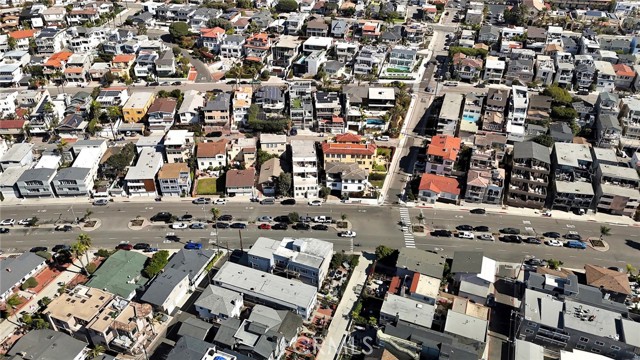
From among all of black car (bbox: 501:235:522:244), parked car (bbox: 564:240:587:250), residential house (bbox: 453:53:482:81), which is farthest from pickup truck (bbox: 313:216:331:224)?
residential house (bbox: 453:53:482:81)

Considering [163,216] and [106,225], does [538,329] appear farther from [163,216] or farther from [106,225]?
[106,225]

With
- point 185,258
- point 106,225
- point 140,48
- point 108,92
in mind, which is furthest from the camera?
point 140,48

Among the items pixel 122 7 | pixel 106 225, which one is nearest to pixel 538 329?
pixel 106 225

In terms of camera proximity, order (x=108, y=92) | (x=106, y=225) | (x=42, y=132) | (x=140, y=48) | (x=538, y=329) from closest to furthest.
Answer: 1. (x=538, y=329)
2. (x=106, y=225)
3. (x=42, y=132)
4. (x=108, y=92)
5. (x=140, y=48)

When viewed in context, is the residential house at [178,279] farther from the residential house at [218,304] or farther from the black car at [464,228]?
the black car at [464,228]

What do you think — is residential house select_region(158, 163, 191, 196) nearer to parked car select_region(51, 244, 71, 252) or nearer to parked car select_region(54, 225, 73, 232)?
parked car select_region(54, 225, 73, 232)

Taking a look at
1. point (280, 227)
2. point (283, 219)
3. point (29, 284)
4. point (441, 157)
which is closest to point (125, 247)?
point (29, 284)

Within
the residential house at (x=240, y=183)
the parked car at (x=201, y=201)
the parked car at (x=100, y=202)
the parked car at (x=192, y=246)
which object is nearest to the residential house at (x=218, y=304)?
the parked car at (x=192, y=246)
